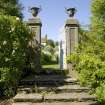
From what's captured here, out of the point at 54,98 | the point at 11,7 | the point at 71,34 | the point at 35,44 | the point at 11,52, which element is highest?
the point at 11,7

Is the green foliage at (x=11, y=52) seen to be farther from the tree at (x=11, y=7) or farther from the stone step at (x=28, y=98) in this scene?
the tree at (x=11, y=7)

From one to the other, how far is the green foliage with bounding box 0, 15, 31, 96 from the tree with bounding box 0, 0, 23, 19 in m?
6.53

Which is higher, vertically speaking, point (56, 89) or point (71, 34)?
point (71, 34)

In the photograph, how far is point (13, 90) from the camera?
9430 millimetres

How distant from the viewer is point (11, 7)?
55.6 feet

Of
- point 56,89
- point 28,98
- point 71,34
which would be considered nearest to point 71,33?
point 71,34

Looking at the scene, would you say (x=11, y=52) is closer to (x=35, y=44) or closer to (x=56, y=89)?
(x=56, y=89)

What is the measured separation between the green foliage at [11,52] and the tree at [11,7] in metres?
6.53

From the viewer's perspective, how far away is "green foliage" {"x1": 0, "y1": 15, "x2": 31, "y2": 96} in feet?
30.0

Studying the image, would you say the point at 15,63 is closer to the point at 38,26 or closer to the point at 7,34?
the point at 7,34

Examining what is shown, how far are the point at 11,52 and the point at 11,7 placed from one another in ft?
26.6

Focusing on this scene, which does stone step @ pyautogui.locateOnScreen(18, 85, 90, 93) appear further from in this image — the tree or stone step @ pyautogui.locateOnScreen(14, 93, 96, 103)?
the tree

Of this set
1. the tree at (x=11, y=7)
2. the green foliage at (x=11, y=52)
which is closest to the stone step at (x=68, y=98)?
the green foliage at (x=11, y=52)

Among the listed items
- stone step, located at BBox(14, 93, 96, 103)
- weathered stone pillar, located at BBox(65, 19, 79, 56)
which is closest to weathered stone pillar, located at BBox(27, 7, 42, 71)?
weathered stone pillar, located at BBox(65, 19, 79, 56)
